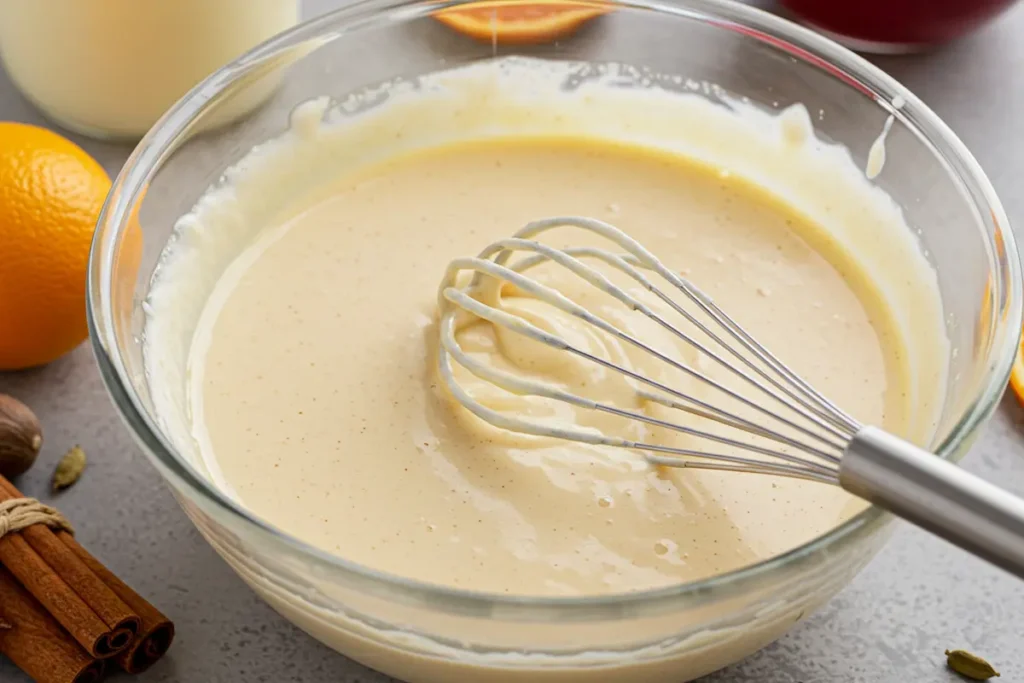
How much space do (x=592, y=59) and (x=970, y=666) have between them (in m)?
0.90

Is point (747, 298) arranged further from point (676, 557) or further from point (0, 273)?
point (0, 273)

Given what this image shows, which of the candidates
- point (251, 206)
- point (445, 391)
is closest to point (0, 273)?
point (251, 206)

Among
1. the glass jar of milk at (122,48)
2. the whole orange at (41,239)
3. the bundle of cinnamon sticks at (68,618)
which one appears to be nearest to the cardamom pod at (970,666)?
the bundle of cinnamon sticks at (68,618)

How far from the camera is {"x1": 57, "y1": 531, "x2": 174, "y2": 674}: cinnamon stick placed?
1.26 m

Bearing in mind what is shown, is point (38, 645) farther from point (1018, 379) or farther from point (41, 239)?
point (1018, 379)

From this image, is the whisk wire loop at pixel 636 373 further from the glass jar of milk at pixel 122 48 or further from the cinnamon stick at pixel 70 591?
the glass jar of milk at pixel 122 48

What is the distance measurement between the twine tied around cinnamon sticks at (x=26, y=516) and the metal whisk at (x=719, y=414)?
1.47 ft

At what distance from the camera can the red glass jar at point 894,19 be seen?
1825 mm

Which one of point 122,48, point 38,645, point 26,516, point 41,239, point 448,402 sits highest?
point 122,48

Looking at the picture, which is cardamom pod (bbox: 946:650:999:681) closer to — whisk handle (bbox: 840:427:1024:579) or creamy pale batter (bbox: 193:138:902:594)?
creamy pale batter (bbox: 193:138:902:594)

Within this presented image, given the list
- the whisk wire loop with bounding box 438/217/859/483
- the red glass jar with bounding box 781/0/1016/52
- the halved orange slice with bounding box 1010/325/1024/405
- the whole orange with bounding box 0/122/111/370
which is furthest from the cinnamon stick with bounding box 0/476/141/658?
the red glass jar with bounding box 781/0/1016/52

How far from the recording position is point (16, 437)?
1.43 meters

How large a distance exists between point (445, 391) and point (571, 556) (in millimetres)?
252

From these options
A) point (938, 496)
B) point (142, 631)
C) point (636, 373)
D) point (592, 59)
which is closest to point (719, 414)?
point (636, 373)
